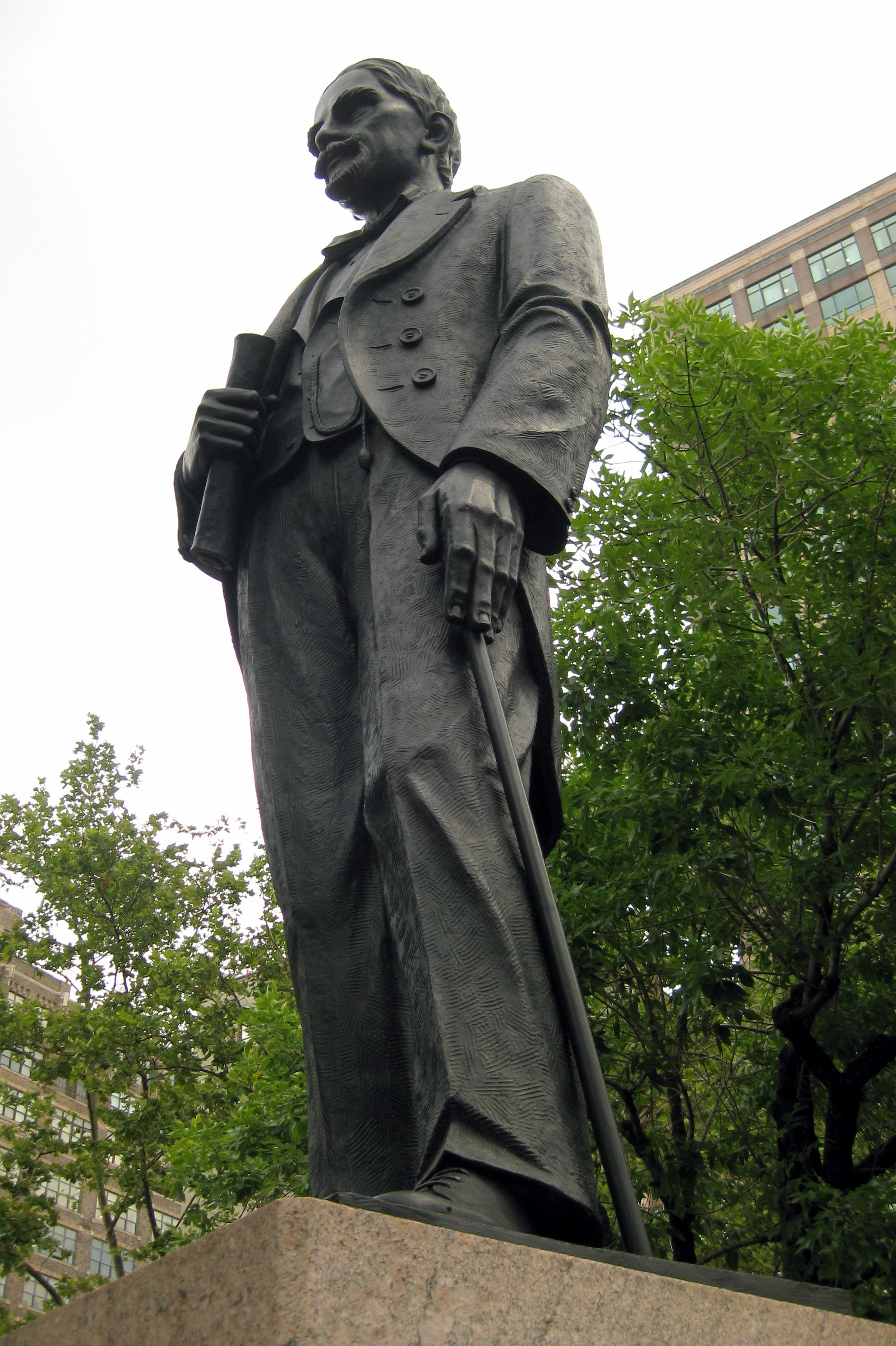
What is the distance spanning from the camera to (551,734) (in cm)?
307

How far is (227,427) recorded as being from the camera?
348 centimetres

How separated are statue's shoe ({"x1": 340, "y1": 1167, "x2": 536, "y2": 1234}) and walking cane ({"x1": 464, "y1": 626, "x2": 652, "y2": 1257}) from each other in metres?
0.17

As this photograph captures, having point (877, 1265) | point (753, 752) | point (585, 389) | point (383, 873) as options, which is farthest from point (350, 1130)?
point (753, 752)

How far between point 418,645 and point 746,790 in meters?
5.59

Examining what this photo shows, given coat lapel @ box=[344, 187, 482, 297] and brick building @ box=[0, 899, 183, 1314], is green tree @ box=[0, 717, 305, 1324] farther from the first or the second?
brick building @ box=[0, 899, 183, 1314]

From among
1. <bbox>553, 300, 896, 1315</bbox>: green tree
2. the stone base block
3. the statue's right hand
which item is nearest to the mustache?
the statue's right hand

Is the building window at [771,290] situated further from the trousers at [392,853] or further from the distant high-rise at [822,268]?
the trousers at [392,853]

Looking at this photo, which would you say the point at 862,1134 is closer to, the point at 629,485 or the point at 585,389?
the point at 629,485

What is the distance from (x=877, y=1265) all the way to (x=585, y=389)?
18.6 ft

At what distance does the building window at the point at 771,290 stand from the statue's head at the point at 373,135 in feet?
158

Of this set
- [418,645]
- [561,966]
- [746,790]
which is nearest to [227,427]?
[418,645]

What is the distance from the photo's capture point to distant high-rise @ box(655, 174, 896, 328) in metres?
47.2

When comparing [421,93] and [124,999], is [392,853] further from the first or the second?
[124,999]

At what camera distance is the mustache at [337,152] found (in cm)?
400
